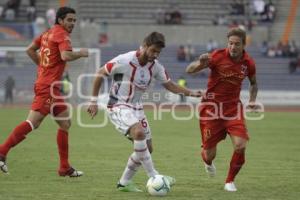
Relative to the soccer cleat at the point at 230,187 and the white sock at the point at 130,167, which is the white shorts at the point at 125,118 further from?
the soccer cleat at the point at 230,187

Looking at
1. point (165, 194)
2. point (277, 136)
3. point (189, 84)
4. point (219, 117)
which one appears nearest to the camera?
point (165, 194)

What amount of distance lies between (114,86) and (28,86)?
22.8 metres

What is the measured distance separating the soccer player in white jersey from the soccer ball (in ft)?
0.48


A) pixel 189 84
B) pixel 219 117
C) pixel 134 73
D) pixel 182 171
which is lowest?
pixel 189 84

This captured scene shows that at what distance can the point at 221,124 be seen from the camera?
10414 millimetres

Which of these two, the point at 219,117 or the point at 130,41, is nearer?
the point at 219,117

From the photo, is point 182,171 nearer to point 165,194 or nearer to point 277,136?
point 165,194

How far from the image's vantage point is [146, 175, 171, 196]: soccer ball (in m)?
9.34

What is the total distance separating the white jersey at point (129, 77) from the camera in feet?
31.5

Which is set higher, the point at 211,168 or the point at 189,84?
the point at 211,168

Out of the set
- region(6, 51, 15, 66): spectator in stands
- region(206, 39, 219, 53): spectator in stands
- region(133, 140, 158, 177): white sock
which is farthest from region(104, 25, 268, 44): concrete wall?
region(133, 140, 158, 177): white sock

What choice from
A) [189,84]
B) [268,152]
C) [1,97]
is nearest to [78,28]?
[189,84]

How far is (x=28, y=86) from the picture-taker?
3209cm

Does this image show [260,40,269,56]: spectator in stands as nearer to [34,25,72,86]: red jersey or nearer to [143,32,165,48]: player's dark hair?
[34,25,72,86]: red jersey
